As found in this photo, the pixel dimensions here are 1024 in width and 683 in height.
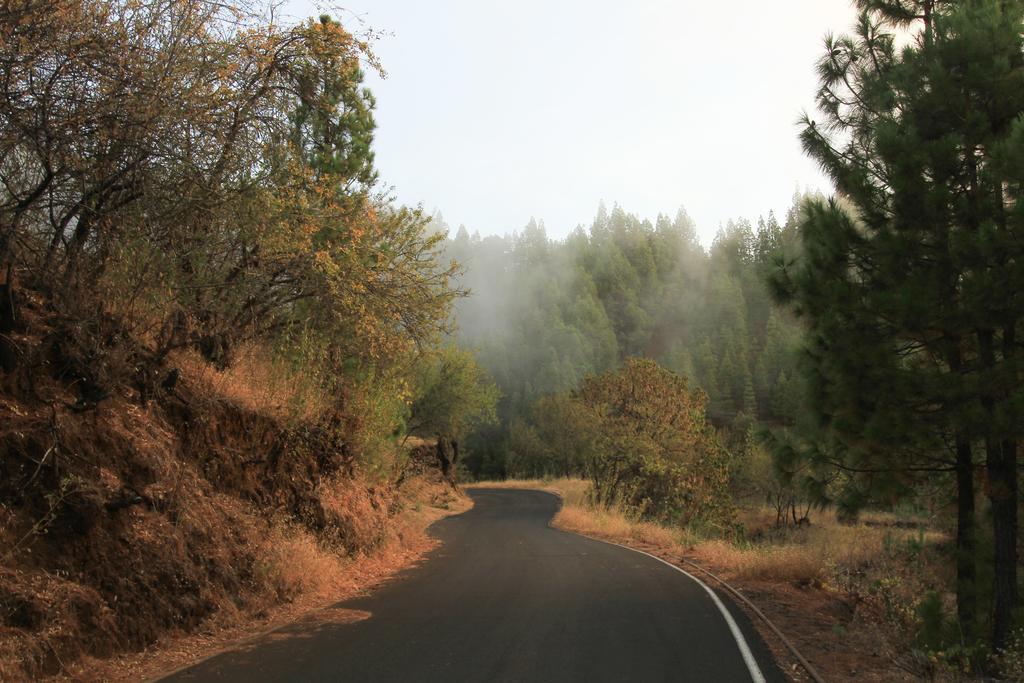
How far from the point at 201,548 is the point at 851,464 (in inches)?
356

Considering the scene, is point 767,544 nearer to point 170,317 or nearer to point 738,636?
point 738,636

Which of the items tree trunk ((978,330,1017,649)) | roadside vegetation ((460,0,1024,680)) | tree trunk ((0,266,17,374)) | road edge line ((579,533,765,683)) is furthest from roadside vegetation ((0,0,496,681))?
tree trunk ((978,330,1017,649))

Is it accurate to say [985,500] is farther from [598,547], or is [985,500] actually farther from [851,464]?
[598,547]

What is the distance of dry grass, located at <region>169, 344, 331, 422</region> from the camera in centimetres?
1243

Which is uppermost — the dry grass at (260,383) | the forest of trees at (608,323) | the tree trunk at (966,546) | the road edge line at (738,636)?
the forest of trees at (608,323)

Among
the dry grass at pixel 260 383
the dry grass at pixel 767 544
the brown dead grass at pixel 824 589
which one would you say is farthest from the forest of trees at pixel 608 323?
the dry grass at pixel 260 383

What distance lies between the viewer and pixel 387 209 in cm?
1477

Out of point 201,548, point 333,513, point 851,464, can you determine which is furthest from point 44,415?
point 851,464

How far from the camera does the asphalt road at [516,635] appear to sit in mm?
7707

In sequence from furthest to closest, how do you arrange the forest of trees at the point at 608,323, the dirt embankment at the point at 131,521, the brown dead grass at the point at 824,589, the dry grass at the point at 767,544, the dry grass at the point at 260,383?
1. the forest of trees at the point at 608,323
2. the dry grass at the point at 767,544
3. the dry grass at the point at 260,383
4. the brown dead grass at the point at 824,589
5. the dirt embankment at the point at 131,521

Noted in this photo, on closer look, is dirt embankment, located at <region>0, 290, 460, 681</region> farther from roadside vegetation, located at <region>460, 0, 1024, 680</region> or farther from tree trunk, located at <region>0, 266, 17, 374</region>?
roadside vegetation, located at <region>460, 0, 1024, 680</region>

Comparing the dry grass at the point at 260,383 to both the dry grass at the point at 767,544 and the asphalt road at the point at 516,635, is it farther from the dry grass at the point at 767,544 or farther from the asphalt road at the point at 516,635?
the dry grass at the point at 767,544

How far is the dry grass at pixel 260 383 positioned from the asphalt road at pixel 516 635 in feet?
11.6

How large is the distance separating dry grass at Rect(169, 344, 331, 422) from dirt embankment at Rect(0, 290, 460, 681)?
239mm
